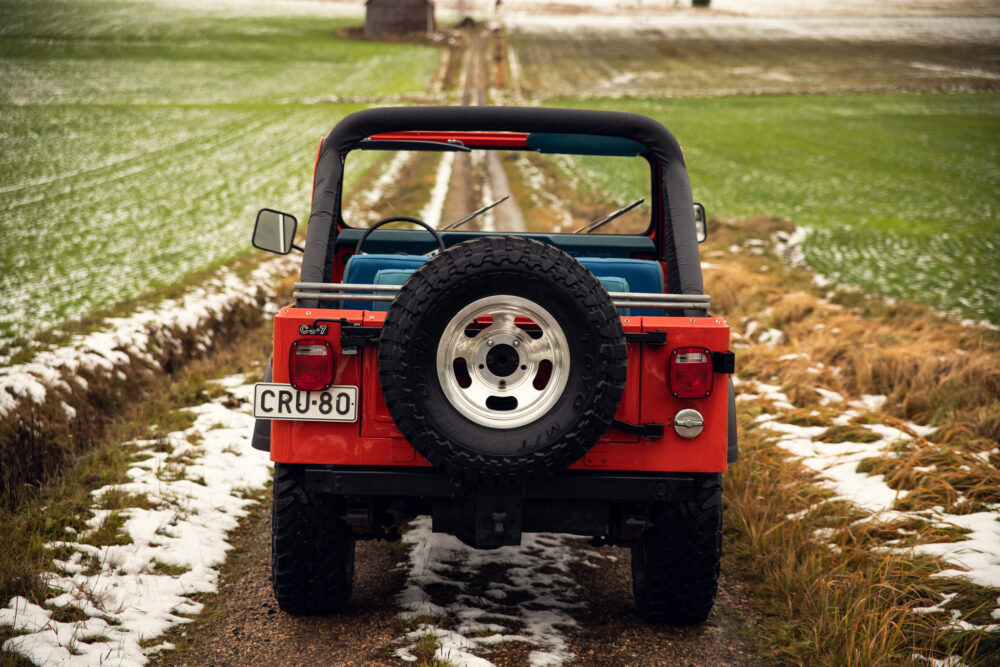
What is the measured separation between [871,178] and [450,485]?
2229 cm

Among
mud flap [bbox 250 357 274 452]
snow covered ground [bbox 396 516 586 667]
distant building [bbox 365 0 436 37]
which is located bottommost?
snow covered ground [bbox 396 516 586 667]

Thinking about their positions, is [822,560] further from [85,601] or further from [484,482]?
[85,601]

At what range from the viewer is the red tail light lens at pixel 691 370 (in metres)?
2.88

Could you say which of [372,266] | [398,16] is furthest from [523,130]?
[398,16]

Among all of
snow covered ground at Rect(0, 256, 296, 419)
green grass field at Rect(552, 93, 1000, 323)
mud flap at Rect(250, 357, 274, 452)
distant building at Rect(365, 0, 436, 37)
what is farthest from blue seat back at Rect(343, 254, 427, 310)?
distant building at Rect(365, 0, 436, 37)

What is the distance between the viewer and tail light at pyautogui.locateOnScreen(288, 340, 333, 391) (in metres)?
2.85

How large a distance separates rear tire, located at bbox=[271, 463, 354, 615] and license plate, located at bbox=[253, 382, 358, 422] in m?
0.28

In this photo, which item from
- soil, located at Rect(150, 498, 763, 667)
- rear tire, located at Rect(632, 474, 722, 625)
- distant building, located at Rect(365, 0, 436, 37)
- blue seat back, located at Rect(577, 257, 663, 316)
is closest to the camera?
soil, located at Rect(150, 498, 763, 667)

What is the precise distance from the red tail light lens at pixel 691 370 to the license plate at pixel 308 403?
120 cm

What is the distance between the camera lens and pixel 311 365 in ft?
9.35

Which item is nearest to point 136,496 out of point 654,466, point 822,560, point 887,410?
point 654,466

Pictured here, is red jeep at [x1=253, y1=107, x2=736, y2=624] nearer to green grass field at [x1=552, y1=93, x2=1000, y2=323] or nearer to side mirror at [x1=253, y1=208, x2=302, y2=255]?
side mirror at [x1=253, y1=208, x2=302, y2=255]

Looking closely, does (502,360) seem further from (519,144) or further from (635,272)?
(519,144)

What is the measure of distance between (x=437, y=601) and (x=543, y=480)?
0.95 m
